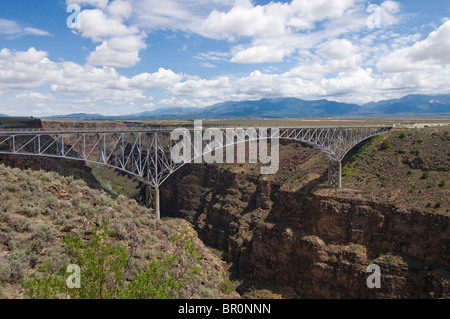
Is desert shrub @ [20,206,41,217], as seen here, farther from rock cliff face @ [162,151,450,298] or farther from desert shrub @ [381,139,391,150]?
desert shrub @ [381,139,391,150]

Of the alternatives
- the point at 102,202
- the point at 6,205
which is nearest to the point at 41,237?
the point at 6,205

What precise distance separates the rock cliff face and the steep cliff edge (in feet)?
0.33

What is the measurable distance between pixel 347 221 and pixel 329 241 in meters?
3.28

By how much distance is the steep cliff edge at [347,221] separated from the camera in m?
33.2

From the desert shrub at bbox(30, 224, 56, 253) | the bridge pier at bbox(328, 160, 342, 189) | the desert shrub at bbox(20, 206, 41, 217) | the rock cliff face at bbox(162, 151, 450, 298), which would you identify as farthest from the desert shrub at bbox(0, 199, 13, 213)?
the bridge pier at bbox(328, 160, 342, 189)

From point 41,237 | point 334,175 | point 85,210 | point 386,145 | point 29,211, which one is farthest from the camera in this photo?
point 386,145

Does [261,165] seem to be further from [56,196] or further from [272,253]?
[56,196]

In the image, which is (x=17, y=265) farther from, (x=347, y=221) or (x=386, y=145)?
(x=386, y=145)

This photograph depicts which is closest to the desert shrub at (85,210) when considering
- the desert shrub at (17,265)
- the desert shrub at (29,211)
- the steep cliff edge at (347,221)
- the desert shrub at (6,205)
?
the desert shrub at (29,211)

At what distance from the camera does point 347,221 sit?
38.2m

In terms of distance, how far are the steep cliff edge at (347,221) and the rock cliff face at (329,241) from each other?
100 mm

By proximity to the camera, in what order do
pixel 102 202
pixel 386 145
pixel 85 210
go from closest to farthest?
pixel 85 210
pixel 102 202
pixel 386 145

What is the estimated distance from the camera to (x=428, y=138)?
48.3 m
